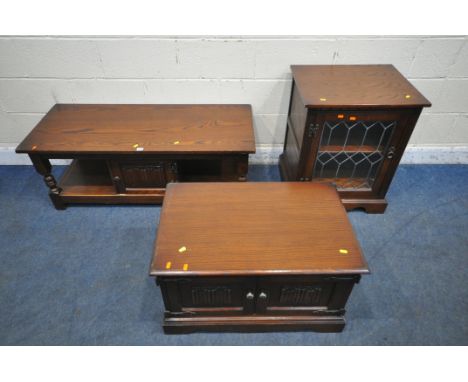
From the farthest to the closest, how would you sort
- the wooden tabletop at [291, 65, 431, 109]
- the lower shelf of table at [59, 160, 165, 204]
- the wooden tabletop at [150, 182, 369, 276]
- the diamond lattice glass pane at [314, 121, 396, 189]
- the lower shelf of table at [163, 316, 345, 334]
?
1. the lower shelf of table at [59, 160, 165, 204]
2. the diamond lattice glass pane at [314, 121, 396, 189]
3. the wooden tabletop at [291, 65, 431, 109]
4. the lower shelf of table at [163, 316, 345, 334]
5. the wooden tabletop at [150, 182, 369, 276]

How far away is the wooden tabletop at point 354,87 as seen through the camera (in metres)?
1.69

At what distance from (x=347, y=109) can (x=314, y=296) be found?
100 centimetres

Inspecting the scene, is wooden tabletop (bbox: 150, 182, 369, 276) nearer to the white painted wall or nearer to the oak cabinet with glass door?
the oak cabinet with glass door

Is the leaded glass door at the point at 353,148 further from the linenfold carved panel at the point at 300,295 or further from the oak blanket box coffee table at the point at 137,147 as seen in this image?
the linenfold carved panel at the point at 300,295

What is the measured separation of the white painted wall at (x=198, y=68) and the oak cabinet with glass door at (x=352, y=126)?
0.42 ft

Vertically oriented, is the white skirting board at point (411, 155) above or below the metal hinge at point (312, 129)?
below

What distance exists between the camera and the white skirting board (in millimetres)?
2584

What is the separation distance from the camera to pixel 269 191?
1.62 m

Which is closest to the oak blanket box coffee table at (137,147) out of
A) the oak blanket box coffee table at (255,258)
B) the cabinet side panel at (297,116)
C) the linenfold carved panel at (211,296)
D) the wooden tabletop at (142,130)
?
the wooden tabletop at (142,130)

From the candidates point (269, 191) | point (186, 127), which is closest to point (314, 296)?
point (269, 191)

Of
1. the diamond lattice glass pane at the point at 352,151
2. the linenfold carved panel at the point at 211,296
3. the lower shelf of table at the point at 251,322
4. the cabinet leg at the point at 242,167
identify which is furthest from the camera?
the cabinet leg at the point at 242,167

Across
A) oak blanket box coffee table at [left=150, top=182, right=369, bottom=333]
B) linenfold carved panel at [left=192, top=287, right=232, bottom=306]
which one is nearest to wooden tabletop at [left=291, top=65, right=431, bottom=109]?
oak blanket box coffee table at [left=150, top=182, right=369, bottom=333]

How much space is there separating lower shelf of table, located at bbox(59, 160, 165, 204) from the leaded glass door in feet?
3.63

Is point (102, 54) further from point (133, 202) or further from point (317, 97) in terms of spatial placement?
point (317, 97)
